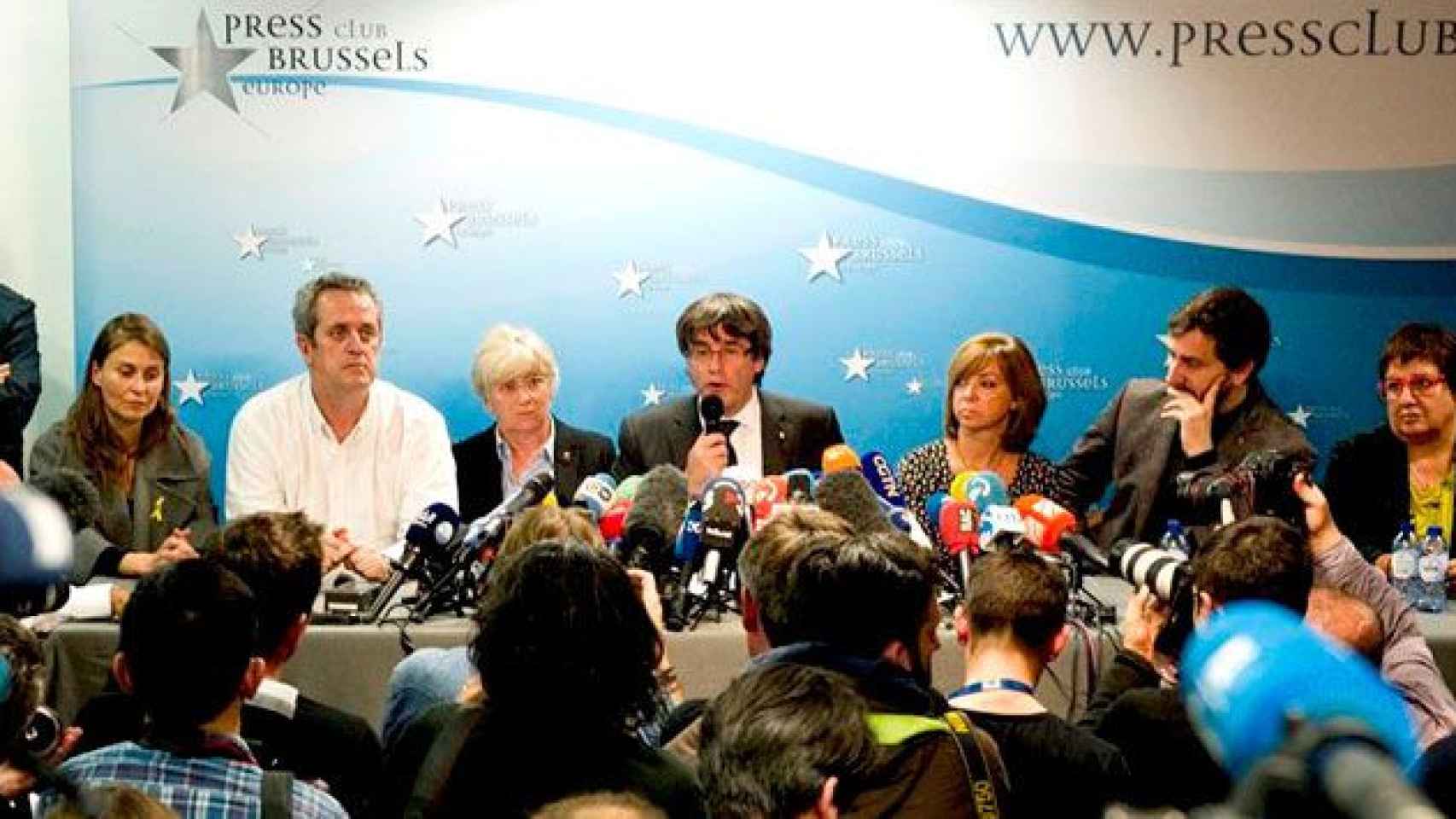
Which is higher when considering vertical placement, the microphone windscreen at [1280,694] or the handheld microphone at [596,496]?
the microphone windscreen at [1280,694]

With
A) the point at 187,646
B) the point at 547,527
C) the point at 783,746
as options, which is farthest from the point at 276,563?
the point at 783,746

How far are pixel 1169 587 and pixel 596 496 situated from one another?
5.28 ft

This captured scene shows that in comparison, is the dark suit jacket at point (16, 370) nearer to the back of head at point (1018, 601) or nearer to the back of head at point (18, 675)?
the back of head at point (18, 675)

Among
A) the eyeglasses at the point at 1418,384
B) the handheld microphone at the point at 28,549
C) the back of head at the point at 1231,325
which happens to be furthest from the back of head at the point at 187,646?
the back of head at the point at 1231,325

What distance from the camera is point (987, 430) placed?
214 inches

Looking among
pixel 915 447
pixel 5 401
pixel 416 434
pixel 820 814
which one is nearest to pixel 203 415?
pixel 5 401

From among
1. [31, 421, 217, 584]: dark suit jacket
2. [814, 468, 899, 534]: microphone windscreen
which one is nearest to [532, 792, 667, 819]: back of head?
[814, 468, 899, 534]: microphone windscreen

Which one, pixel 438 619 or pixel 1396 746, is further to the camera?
pixel 438 619

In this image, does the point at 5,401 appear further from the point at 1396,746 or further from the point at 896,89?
the point at 1396,746

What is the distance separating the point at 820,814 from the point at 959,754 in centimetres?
43

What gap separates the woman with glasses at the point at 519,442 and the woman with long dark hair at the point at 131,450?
92cm

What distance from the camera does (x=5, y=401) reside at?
5.70 meters

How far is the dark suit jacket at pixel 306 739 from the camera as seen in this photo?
2.83 m

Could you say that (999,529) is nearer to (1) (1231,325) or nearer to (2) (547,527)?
(2) (547,527)
